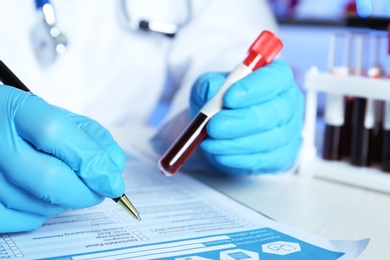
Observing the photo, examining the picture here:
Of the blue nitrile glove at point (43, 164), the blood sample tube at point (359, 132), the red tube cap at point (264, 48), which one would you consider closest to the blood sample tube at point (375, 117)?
the blood sample tube at point (359, 132)

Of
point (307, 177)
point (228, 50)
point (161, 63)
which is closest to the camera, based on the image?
point (307, 177)

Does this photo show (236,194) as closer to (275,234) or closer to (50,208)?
(275,234)

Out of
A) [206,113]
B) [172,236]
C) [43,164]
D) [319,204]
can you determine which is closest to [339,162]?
[319,204]

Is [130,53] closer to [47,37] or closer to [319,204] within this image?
[47,37]

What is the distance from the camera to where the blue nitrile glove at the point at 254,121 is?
708 millimetres

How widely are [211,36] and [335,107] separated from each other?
0.35 m

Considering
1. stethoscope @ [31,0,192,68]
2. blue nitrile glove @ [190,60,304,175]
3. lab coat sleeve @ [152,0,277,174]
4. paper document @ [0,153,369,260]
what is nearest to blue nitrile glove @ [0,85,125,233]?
paper document @ [0,153,369,260]

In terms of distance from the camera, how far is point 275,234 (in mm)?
599

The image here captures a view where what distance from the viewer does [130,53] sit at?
3.74ft

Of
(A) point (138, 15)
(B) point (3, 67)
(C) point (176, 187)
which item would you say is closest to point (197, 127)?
(C) point (176, 187)

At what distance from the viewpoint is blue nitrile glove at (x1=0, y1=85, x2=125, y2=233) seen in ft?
1.73

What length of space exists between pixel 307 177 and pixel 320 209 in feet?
0.53

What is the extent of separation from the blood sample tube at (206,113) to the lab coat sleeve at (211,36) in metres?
0.31

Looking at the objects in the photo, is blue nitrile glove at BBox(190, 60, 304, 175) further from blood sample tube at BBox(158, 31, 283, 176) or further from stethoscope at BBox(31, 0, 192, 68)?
stethoscope at BBox(31, 0, 192, 68)
